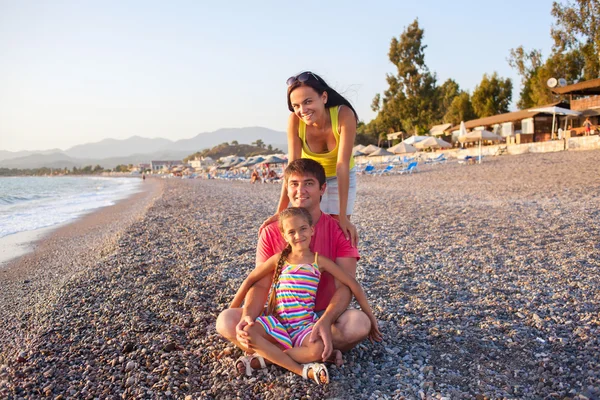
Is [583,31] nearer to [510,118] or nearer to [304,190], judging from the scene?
[510,118]

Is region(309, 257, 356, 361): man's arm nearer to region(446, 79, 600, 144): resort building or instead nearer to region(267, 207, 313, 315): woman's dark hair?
region(267, 207, 313, 315): woman's dark hair

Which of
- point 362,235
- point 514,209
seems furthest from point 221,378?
point 514,209

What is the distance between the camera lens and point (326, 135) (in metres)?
3.00

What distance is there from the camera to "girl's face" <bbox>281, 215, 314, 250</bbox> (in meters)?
2.56

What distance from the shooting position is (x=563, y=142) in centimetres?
2105

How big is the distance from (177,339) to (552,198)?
9.69 m

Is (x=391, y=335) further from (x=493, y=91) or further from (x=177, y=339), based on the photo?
(x=493, y=91)

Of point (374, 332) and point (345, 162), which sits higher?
point (345, 162)

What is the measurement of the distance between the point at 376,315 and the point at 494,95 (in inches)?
1812

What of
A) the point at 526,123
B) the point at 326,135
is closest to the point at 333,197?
the point at 326,135

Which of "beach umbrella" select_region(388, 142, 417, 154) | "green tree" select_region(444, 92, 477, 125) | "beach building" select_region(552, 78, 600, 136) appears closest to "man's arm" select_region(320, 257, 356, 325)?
"beach umbrella" select_region(388, 142, 417, 154)

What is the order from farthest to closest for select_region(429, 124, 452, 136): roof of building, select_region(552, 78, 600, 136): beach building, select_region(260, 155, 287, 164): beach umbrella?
1. select_region(429, 124, 452, 136): roof of building
2. select_region(260, 155, 287, 164): beach umbrella
3. select_region(552, 78, 600, 136): beach building

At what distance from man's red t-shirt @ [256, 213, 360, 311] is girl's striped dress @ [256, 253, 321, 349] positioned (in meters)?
0.16

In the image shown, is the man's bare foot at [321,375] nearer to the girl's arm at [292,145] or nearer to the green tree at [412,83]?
the girl's arm at [292,145]
